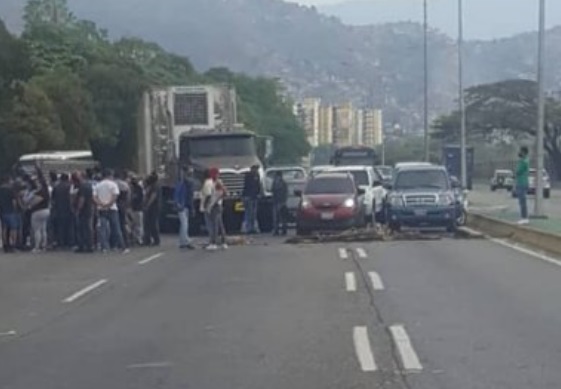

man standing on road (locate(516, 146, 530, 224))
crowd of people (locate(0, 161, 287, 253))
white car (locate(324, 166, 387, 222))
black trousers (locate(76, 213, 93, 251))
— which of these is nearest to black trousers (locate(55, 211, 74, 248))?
crowd of people (locate(0, 161, 287, 253))

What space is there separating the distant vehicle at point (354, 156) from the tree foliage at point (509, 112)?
1548 inches

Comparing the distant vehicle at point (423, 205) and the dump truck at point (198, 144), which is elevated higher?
the dump truck at point (198, 144)

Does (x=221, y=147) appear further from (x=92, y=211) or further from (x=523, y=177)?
(x=92, y=211)

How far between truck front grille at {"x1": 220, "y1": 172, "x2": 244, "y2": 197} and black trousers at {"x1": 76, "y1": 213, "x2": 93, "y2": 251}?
914 cm

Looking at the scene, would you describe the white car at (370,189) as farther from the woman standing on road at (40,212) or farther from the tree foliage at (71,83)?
the woman standing on road at (40,212)

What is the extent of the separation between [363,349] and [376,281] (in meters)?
7.99

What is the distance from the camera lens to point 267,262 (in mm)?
27234

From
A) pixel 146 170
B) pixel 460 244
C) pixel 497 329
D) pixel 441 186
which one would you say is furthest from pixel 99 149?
pixel 497 329

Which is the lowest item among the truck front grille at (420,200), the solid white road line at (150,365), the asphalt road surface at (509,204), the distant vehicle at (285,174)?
the asphalt road surface at (509,204)

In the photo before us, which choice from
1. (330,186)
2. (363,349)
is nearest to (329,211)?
(330,186)

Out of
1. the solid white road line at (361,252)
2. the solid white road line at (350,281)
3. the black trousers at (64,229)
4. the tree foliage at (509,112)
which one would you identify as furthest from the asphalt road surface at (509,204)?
the tree foliage at (509,112)

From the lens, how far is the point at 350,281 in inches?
866

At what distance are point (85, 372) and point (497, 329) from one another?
462cm

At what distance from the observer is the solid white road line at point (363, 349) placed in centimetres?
1288
